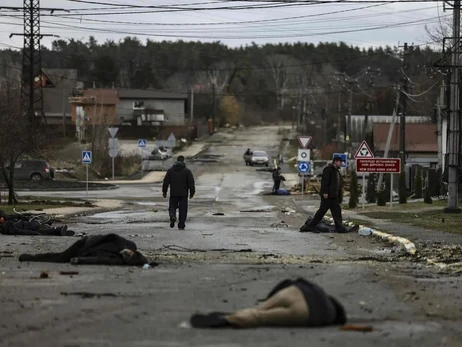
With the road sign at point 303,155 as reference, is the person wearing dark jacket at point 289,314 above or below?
below

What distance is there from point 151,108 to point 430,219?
101 metres

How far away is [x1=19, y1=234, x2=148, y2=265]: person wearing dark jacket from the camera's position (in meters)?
12.5

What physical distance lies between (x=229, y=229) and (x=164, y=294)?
1300 centimetres

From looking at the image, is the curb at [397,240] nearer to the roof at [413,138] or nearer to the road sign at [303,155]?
the road sign at [303,155]

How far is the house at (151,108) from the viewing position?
12362 cm

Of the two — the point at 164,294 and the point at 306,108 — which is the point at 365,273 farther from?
the point at 306,108

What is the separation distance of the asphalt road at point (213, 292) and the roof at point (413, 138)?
58.7 metres

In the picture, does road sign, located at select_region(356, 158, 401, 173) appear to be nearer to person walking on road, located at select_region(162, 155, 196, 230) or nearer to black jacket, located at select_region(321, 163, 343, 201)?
black jacket, located at select_region(321, 163, 343, 201)

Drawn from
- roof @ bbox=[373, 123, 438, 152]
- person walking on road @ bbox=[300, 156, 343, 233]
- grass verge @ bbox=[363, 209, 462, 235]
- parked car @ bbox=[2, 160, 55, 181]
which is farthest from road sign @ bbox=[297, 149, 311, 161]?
roof @ bbox=[373, 123, 438, 152]

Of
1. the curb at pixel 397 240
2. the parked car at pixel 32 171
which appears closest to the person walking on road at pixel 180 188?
the curb at pixel 397 240

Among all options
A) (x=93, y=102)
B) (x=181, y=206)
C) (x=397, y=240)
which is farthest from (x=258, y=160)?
(x=397, y=240)

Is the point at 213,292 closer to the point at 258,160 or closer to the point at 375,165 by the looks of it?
the point at 375,165

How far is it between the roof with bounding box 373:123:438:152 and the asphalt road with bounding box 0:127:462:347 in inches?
2309

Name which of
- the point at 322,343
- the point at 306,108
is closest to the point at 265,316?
the point at 322,343
